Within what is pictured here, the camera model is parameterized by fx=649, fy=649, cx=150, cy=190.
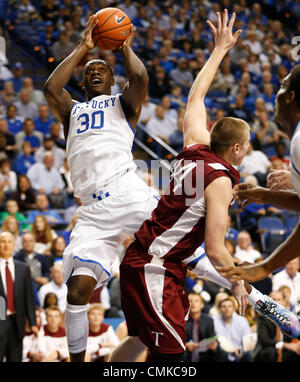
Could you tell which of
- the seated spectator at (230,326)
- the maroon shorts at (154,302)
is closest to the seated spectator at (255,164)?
the seated spectator at (230,326)

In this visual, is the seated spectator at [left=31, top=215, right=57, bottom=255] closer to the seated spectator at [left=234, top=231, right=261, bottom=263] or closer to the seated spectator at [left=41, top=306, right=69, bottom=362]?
the seated spectator at [left=41, top=306, right=69, bottom=362]

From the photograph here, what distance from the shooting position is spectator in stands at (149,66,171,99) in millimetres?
11891

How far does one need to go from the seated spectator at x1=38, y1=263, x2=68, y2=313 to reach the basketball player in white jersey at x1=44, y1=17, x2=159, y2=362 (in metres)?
3.11

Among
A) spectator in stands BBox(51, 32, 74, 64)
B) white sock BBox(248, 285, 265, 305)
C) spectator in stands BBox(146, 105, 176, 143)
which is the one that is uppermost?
spectator in stands BBox(51, 32, 74, 64)

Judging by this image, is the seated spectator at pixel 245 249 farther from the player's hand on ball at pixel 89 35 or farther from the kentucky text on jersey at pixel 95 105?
the player's hand on ball at pixel 89 35

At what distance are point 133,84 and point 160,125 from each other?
247 inches

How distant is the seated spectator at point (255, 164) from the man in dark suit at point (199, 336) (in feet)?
11.1

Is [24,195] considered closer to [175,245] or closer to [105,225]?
[105,225]

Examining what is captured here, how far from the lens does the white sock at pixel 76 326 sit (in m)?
4.12

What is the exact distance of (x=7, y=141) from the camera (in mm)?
9750

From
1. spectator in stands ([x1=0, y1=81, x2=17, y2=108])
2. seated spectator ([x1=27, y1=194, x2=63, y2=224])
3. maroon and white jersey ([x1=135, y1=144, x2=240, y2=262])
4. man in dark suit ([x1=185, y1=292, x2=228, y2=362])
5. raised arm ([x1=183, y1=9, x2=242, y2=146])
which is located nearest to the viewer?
maroon and white jersey ([x1=135, y1=144, x2=240, y2=262])

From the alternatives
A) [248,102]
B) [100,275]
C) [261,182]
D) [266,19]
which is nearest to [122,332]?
[100,275]

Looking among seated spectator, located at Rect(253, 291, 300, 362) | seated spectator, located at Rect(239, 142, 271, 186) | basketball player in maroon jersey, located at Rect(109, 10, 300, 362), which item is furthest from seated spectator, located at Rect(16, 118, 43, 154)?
basketball player in maroon jersey, located at Rect(109, 10, 300, 362)

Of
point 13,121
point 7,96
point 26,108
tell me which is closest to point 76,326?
point 13,121
